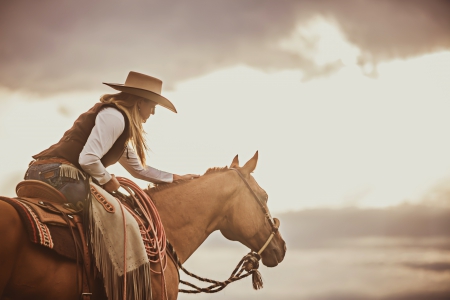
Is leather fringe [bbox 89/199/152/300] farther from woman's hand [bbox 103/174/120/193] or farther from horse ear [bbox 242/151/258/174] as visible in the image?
horse ear [bbox 242/151/258/174]

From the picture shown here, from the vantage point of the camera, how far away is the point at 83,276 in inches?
180

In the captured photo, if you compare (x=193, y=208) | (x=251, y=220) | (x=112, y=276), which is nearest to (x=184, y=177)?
(x=193, y=208)

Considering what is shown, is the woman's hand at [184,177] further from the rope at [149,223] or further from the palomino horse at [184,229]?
the rope at [149,223]

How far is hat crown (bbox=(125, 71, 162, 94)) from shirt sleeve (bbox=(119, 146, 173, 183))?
841 mm

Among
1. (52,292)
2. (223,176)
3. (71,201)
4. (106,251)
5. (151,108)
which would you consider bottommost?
(52,292)

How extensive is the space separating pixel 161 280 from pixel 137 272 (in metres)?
0.36

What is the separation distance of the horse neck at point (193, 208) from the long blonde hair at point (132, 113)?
629 millimetres

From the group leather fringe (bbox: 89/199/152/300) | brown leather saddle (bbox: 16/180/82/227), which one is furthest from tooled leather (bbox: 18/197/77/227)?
leather fringe (bbox: 89/199/152/300)

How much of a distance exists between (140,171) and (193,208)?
2.47ft

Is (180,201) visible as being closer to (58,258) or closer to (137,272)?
(137,272)

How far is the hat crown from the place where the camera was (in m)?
5.50

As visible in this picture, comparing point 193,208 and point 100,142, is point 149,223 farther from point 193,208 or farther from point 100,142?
point 100,142

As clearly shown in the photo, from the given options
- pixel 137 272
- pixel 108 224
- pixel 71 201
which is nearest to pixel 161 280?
pixel 137 272

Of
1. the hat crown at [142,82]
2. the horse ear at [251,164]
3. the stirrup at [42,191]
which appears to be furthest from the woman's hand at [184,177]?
the stirrup at [42,191]
